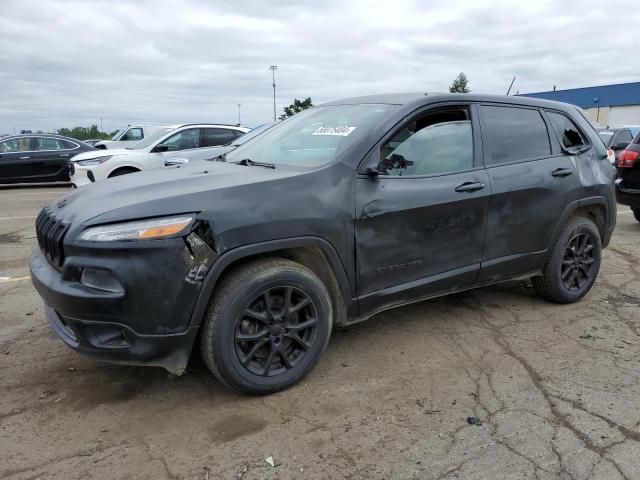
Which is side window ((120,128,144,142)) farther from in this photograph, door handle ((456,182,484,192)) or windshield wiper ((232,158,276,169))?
door handle ((456,182,484,192))

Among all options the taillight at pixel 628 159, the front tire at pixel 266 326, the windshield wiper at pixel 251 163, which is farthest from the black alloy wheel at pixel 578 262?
the taillight at pixel 628 159

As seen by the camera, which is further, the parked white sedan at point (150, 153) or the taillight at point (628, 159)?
the parked white sedan at point (150, 153)

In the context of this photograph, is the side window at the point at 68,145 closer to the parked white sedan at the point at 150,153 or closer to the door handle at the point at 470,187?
the parked white sedan at the point at 150,153

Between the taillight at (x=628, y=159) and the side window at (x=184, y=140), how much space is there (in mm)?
7282

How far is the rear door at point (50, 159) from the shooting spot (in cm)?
1428

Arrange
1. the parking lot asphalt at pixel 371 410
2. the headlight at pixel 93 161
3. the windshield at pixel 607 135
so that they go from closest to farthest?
the parking lot asphalt at pixel 371 410 < the headlight at pixel 93 161 < the windshield at pixel 607 135

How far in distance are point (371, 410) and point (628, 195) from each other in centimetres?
670

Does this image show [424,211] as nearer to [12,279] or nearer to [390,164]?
[390,164]

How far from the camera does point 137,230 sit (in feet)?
8.54

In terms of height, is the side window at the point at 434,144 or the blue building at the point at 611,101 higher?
the blue building at the point at 611,101

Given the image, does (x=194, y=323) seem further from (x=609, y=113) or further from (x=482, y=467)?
(x=609, y=113)

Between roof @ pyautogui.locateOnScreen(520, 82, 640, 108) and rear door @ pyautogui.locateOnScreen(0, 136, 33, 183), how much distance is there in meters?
39.4

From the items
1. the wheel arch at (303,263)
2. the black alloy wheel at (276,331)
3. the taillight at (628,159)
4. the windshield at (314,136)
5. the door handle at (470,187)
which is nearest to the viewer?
the wheel arch at (303,263)

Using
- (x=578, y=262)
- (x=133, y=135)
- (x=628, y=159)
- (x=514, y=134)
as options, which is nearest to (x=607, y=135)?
(x=628, y=159)
